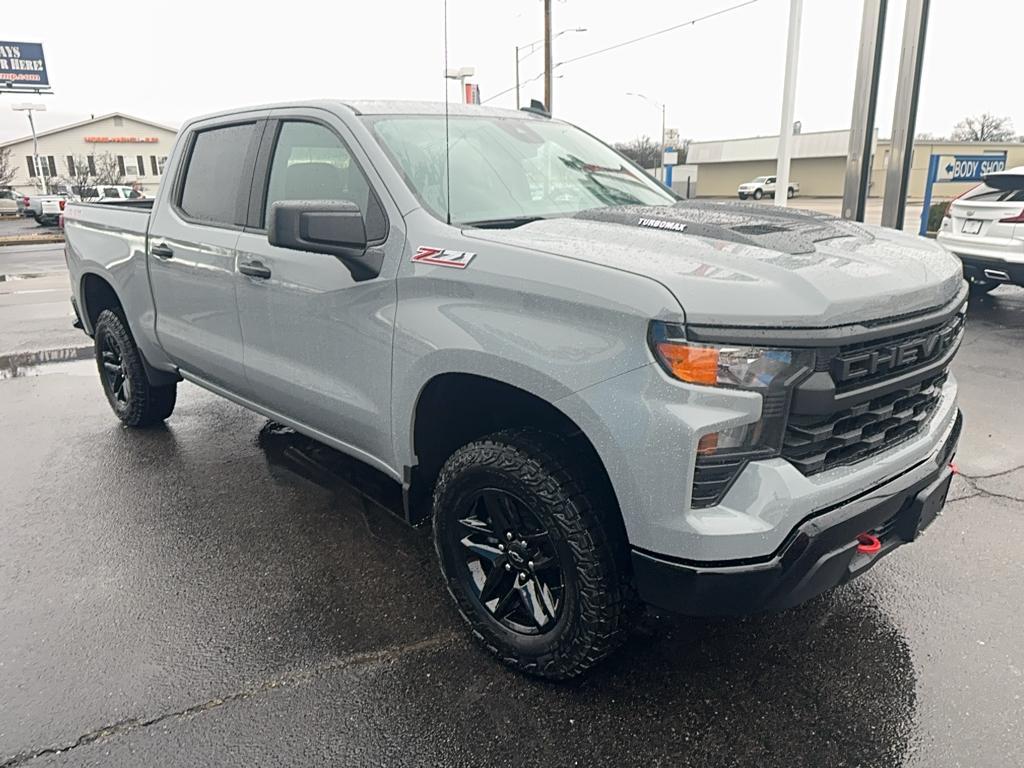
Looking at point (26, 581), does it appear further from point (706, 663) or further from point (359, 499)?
point (706, 663)

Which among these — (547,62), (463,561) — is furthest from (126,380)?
(547,62)

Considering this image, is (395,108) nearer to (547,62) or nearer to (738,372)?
(738,372)

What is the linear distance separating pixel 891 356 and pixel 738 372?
1.75 feet

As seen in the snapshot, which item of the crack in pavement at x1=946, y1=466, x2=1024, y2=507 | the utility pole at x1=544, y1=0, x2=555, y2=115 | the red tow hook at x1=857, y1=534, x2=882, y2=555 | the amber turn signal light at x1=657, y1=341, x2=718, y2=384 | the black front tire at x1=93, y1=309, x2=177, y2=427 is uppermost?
the utility pole at x1=544, y1=0, x2=555, y2=115

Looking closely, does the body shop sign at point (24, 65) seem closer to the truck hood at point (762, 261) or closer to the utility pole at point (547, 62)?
the utility pole at point (547, 62)

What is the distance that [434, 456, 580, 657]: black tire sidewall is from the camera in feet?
7.43

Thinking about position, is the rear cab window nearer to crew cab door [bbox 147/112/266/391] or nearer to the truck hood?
crew cab door [bbox 147/112/266/391]

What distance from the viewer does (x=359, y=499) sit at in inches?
155

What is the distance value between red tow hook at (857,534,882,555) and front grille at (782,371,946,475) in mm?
241

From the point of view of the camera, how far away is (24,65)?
175 feet

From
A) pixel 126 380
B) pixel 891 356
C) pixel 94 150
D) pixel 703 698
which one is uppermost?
pixel 94 150

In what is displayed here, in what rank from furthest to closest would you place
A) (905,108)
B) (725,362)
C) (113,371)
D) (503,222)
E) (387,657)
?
1. (905,108)
2. (113,371)
3. (503,222)
4. (387,657)
5. (725,362)

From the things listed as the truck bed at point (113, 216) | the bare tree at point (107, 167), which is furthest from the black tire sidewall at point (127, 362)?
the bare tree at point (107, 167)

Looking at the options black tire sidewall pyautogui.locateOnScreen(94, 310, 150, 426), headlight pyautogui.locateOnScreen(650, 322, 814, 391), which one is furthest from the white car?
black tire sidewall pyautogui.locateOnScreen(94, 310, 150, 426)
